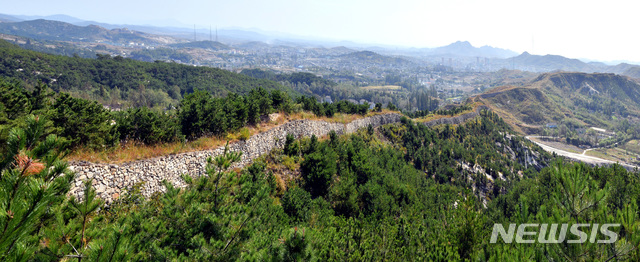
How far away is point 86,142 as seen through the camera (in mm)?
10172

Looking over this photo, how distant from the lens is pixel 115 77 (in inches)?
3127

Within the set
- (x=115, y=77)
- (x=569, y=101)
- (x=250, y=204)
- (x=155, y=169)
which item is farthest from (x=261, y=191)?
(x=569, y=101)

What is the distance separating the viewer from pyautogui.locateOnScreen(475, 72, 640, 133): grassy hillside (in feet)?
397

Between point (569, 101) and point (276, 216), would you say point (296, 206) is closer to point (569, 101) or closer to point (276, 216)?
point (276, 216)

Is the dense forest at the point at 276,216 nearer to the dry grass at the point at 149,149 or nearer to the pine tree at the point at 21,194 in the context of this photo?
the pine tree at the point at 21,194

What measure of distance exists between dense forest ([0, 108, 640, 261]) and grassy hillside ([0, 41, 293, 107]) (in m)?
38.1

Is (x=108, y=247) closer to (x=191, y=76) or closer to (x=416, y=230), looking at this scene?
(x=416, y=230)

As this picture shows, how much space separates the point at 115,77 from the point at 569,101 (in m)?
225

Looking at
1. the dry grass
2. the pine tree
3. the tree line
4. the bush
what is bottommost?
the bush

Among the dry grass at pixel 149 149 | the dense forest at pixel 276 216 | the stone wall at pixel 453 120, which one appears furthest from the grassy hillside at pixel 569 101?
the dry grass at pixel 149 149

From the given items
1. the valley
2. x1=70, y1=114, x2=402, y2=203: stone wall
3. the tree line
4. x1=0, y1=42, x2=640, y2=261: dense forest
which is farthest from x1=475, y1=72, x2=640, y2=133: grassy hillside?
the tree line

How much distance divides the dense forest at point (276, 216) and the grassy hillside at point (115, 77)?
3806 centimetres

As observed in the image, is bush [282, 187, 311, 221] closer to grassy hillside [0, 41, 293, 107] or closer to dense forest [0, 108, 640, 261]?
dense forest [0, 108, 640, 261]

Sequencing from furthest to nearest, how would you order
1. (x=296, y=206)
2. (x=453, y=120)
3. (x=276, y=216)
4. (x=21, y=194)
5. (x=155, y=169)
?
(x=453, y=120) → (x=296, y=206) → (x=276, y=216) → (x=155, y=169) → (x=21, y=194)
